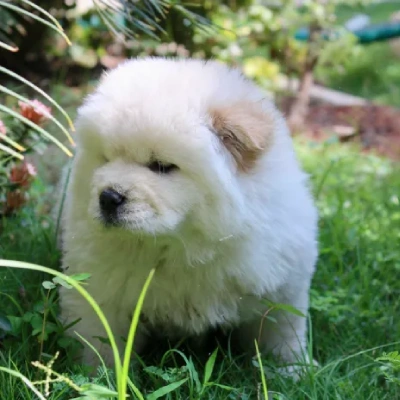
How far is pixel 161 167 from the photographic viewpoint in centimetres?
170

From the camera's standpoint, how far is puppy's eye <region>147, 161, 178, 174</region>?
170 centimetres

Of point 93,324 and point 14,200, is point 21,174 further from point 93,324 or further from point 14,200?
point 93,324

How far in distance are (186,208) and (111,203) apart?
0.69ft

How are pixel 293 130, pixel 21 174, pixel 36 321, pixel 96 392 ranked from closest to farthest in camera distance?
pixel 96 392 → pixel 36 321 → pixel 21 174 → pixel 293 130

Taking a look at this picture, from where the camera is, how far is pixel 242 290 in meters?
1.96

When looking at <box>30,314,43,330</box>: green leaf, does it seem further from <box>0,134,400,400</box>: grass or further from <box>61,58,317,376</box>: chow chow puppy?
<box>61,58,317,376</box>: chow chow puppy

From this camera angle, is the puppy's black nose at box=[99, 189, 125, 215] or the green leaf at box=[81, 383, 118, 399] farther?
the puppy's black nose at box=[99, 189, 125, 215]

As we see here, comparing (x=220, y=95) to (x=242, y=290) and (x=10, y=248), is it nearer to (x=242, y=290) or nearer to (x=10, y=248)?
(x=242, y=290)

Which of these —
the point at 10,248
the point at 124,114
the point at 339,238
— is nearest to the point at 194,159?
the point at 124,114

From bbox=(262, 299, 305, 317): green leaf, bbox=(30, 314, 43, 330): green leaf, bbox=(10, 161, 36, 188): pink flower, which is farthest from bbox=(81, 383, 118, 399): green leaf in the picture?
bbox=(10, 161, 36, 188): pink flower

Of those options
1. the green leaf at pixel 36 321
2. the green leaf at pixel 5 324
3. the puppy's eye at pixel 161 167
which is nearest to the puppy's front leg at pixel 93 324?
the green leaf at pixel 36 321

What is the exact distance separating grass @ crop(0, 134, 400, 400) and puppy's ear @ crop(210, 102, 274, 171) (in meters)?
0.61

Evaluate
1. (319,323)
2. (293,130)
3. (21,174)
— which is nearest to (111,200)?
(21,174)

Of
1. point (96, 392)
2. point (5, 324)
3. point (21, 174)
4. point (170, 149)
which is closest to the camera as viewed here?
point (96, 392)
